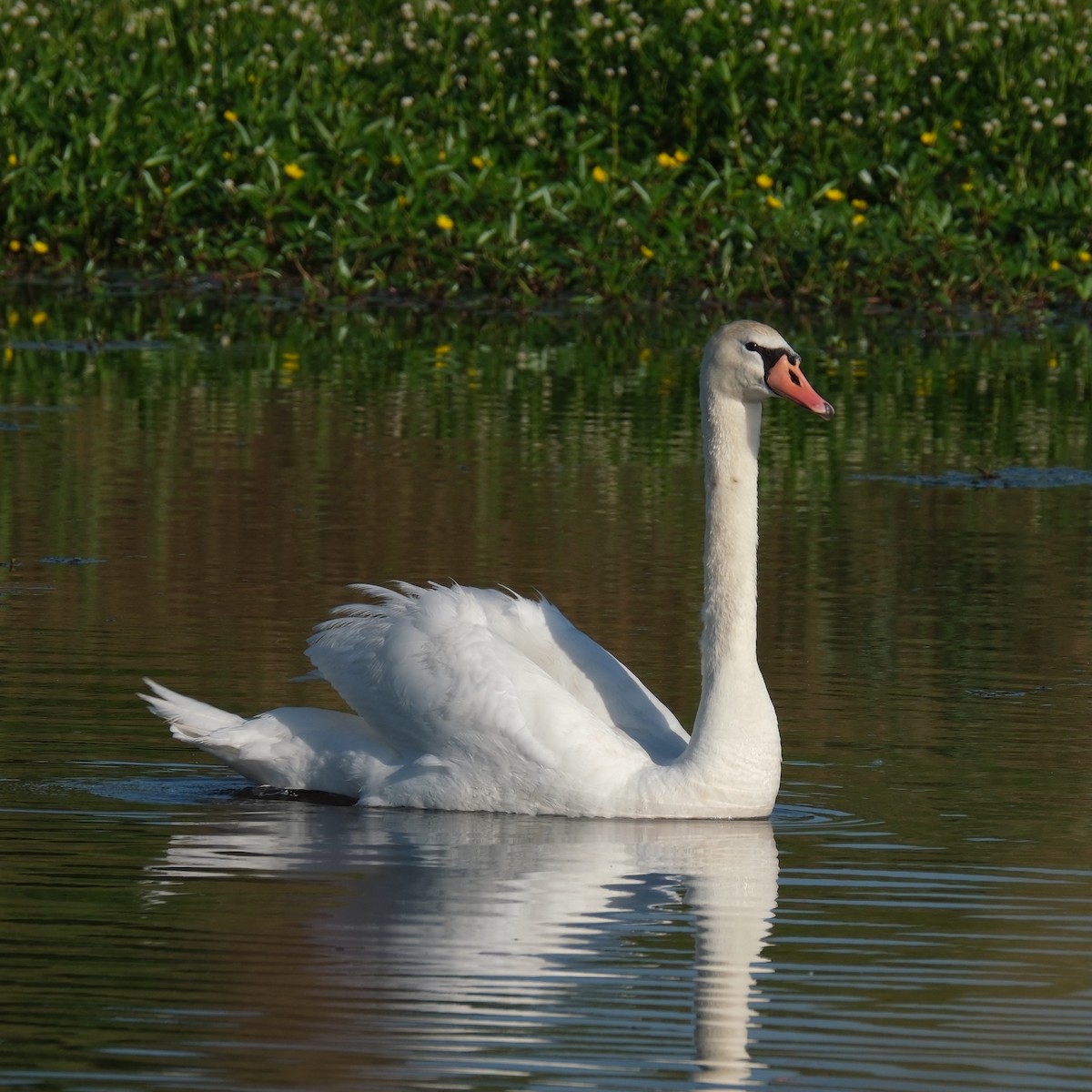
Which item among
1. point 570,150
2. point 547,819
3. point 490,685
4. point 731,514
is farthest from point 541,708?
point 570,150

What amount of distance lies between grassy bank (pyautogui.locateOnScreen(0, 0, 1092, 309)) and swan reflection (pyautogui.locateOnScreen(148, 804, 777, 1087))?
537 inches

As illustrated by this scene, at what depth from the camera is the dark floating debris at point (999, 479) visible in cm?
1355

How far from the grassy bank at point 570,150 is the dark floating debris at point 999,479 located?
7.14 m

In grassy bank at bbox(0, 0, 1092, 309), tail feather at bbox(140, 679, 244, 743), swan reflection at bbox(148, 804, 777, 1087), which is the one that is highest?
grassy bank at bbox(0, 0, 1092, 309)

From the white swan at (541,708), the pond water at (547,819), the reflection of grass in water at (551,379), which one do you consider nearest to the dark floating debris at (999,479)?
the pond water at (547,819)

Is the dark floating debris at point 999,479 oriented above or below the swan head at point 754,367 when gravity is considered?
below

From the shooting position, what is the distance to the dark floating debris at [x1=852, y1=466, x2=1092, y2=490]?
13.5 metres

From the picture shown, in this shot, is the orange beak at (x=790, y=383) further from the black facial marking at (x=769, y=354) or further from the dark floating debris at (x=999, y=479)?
the dark floating debris at (x=999, y=479)

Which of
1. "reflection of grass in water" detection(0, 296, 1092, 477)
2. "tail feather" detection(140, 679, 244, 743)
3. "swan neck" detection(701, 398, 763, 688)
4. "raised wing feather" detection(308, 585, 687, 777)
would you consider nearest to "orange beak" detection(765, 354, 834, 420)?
"swan neck" detection(701, 398, 763, 688)

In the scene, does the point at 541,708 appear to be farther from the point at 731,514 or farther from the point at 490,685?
the point at 731,514

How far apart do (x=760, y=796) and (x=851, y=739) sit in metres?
0.91

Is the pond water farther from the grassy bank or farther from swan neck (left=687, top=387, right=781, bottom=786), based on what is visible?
the grassy bank

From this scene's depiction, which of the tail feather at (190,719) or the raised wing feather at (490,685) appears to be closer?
the raised wing feather at (490,685)

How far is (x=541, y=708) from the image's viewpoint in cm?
759
